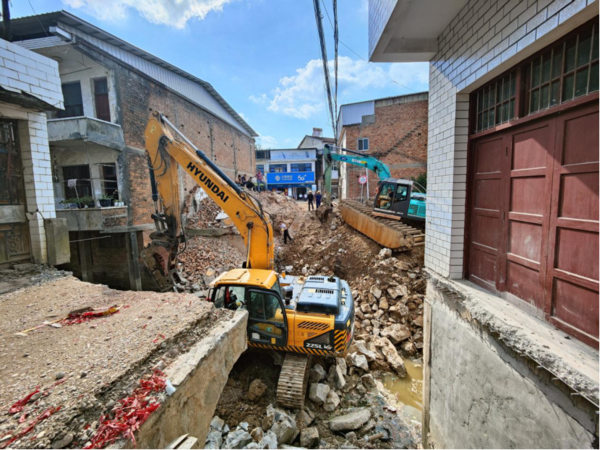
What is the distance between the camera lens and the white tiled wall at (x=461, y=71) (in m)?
2.27

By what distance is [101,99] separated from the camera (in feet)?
35.1

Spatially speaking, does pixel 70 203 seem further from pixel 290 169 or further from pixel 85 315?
pixel 290 169

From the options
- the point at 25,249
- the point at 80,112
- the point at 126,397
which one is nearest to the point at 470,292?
the point at 126,397

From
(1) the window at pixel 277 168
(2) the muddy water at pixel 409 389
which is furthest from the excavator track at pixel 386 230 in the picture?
(1) the window at pixel 277 168

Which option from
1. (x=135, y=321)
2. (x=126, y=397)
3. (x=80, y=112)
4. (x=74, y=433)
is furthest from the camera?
(x=80, y=112)

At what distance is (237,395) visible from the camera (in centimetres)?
536

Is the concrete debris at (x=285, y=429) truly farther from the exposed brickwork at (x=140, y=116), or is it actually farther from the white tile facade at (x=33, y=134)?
the exposed brickwork at (x=140, y=116)

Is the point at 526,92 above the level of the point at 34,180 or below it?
above

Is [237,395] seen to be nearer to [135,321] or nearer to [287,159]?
[135,321]

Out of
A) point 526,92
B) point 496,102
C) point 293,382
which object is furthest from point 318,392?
point 526,92

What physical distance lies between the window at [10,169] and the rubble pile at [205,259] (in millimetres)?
5926

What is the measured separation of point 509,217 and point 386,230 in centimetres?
693

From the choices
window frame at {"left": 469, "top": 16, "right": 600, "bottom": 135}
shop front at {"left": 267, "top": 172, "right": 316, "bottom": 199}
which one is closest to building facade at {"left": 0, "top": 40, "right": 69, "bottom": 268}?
window frame at {"left": 469, "top": 16, "right": 600, "bottom": 135}

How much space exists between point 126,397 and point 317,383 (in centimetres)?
463
